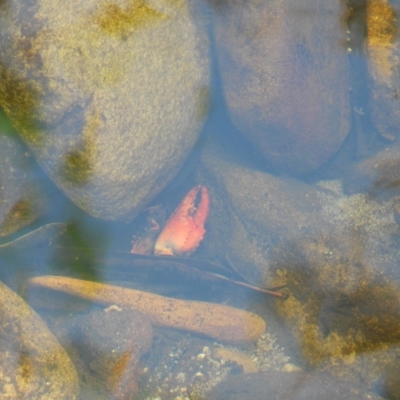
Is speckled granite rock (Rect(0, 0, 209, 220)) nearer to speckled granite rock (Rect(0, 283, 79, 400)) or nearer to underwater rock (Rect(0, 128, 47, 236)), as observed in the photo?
underwater rock (Rect(0, 128, 47, 236))

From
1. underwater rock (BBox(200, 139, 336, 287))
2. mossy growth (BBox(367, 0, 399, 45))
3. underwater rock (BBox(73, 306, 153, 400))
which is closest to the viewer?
underwater rock (BBox(73, 306, 153, 400))

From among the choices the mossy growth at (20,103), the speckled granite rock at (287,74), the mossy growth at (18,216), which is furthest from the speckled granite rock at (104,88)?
the mossy growth at (18,216)

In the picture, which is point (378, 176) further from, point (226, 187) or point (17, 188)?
point (17, 188)

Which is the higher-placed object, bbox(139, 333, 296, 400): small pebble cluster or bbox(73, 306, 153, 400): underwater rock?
bbox(73, 306, 153, 400): underwater rock

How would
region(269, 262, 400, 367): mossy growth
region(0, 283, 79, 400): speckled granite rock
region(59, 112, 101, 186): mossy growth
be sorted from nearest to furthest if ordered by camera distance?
region(59, 112, 101, 186): mossy growth → region(0, 283, 79, 400): speckled granite rock → region(269, 262, 400, 367): mossy growth

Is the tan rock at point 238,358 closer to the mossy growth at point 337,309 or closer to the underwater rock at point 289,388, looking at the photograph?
the underwater rock at point 289,388

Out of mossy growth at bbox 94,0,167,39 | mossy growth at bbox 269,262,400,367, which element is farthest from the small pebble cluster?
mossy growth at bbox 94,0,167,39

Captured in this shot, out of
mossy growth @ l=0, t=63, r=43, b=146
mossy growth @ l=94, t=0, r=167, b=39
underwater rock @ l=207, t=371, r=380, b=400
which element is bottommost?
underwater rock @ l=207, t=371, r=380, b=400

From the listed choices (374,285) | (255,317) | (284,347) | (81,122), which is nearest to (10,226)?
(81,122)
